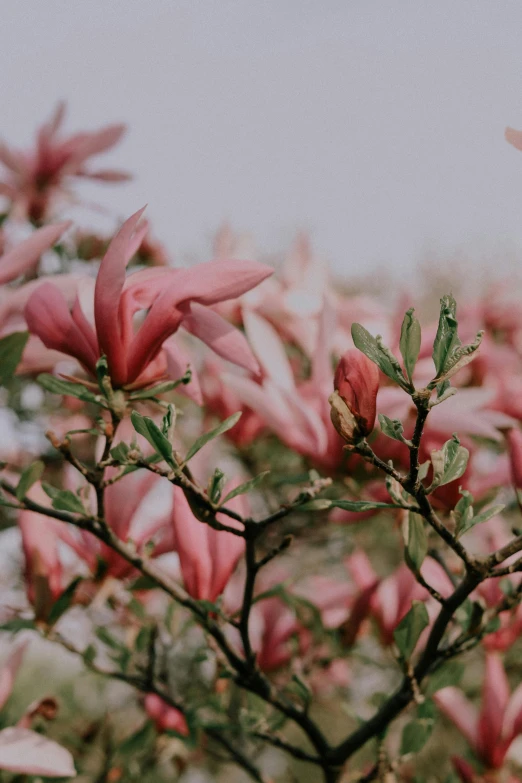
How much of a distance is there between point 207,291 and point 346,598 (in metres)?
0.74

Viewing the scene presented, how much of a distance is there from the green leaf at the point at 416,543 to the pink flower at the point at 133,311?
0.77 ft

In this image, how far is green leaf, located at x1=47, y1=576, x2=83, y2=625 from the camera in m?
0.83

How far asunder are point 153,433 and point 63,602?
39 centimetres

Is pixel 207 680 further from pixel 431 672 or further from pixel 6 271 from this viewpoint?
pixel 6 271

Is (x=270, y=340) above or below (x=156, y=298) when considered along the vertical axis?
below

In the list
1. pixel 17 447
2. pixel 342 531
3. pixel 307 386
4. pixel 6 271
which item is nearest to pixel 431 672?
pixel 307 386

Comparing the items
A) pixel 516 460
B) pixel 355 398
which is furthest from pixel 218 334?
pixel 516 460

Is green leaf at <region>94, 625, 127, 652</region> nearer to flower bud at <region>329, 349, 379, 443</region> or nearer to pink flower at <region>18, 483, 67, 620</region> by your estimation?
pink flower at <region>18, 483, 67, 620</region>

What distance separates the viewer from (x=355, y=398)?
1.73 feet

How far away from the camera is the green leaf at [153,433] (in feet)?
1.75

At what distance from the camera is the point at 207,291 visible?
0.64 m

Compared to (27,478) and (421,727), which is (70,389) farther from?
(421,727)

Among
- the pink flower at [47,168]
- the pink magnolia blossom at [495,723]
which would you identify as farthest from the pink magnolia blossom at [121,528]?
the pink flower at [47,168]

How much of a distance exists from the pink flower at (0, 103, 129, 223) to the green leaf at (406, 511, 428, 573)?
1.04 meters
